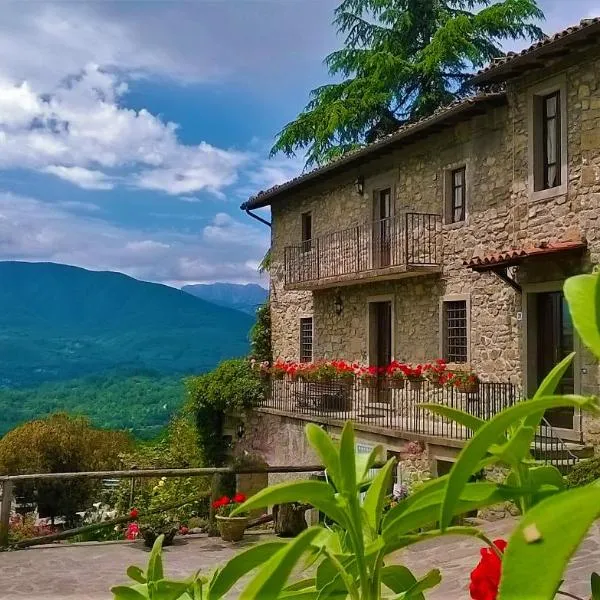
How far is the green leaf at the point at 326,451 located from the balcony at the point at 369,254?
1171 centimetres

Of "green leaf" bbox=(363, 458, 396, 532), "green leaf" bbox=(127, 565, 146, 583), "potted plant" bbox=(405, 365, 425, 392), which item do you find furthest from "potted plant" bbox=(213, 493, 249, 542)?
"green leaf" bbox=(363, 458, 396, 532)

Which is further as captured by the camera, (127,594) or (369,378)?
(369,378)

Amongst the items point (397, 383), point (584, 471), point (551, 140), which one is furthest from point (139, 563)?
point (551, 140)

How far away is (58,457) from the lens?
801 inches

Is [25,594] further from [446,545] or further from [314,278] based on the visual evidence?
[314,278]

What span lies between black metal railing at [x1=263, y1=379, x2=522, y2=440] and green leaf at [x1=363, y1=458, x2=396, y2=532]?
932 cm

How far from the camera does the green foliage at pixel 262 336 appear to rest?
1902 centimetres

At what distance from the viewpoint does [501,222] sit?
11.2 m

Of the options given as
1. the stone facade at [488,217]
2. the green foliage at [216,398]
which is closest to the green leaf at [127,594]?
the stone facade at [488,217]

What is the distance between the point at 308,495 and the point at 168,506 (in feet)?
31.7

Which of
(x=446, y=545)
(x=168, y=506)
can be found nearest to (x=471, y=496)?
(x=446, y=545)

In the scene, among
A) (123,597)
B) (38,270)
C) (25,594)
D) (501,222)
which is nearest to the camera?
(123,597)

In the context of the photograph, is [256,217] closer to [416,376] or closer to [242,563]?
[416,376]

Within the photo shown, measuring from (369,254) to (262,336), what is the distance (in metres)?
5.54
